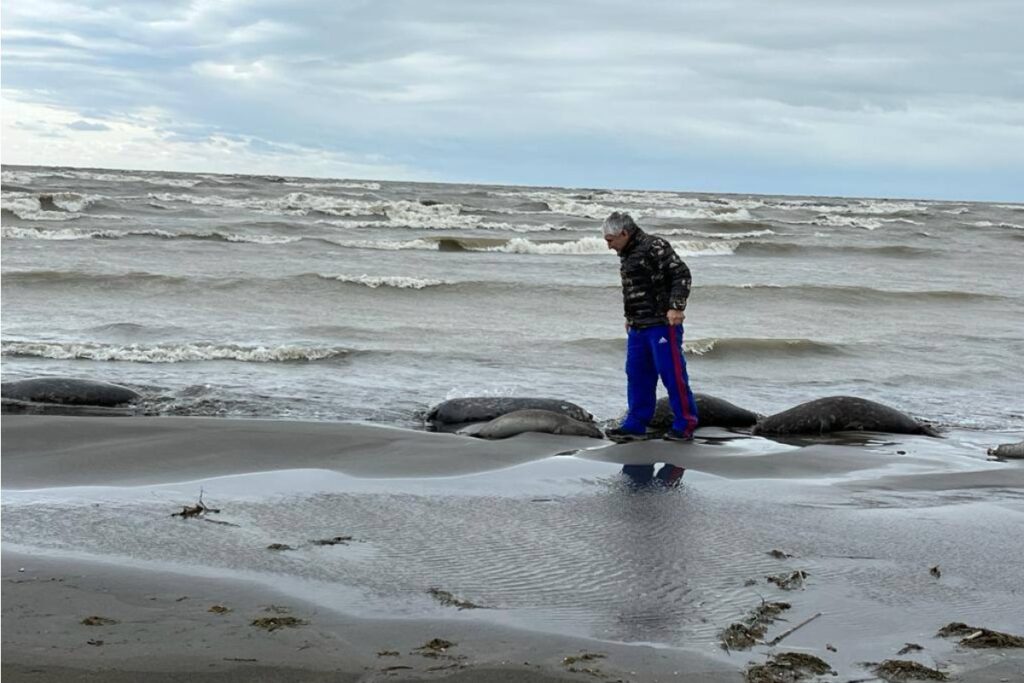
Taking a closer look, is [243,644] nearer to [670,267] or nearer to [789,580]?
[789,580]

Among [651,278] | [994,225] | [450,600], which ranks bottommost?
[450,600]

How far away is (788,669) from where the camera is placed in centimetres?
414

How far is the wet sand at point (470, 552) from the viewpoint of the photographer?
4.22 metres

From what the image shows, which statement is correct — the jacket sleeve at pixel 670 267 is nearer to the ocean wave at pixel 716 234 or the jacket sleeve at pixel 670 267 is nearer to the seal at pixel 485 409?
the seal at pixel 485 409

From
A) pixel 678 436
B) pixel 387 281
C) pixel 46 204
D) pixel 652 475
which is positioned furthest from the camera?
pixel 46 204

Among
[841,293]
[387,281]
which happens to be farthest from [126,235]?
[841,293]

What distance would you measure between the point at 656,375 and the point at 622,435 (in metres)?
0.58

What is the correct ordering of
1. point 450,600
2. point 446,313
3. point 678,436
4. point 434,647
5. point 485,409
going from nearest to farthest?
point 434,647
point 450,600
point 678,436
point 485,409
point 446,313

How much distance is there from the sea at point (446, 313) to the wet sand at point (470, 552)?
92.9 inches

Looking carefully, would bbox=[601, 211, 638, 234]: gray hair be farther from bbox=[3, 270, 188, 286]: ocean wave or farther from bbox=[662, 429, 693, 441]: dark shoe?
bbox=[3, 270, 188, 286]: ocean wave

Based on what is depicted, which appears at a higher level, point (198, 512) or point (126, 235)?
point (126, 235)

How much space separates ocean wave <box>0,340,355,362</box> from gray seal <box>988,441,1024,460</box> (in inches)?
284

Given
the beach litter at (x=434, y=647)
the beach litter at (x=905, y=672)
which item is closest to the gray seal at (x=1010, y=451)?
the beach litter at (x=905, y=672)

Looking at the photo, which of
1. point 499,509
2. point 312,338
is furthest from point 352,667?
point 312,338
